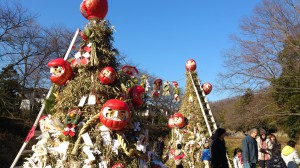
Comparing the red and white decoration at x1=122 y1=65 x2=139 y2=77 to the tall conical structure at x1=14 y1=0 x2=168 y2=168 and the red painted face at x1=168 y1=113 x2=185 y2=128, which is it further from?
the red painted face at x1=168 y1=113 x2=185 y2=128

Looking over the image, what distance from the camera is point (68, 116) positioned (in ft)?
15.5

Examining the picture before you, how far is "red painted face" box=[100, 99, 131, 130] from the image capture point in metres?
4.50

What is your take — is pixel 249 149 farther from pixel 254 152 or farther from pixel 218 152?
pixel 218 152

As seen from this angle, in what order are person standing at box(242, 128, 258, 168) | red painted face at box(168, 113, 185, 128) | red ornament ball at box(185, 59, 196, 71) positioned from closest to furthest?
person standing at box(242, 128, 258, 168)
red painted face at box(168, 113, 185, 128)
red ornament ball at box(185, 59, 196, 71)

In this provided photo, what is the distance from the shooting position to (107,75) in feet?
15.7

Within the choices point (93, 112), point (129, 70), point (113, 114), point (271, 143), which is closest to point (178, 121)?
point (271, 143)

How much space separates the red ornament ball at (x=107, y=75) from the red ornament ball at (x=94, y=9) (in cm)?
111

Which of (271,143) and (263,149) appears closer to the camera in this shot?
(263,149)

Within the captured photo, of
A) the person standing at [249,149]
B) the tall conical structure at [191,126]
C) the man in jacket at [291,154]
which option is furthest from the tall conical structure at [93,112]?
the tall conical structure at [191,126]


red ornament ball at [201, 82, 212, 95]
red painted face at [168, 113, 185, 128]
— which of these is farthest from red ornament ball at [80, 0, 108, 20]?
red ornament ball at [201, 82, 212, 95]

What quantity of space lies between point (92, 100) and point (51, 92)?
3.19ft

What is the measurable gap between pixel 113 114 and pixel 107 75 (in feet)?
2.17

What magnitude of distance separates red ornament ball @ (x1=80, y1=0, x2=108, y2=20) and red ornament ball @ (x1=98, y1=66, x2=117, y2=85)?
1106 mm

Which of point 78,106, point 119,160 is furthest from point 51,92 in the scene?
point 119,160
